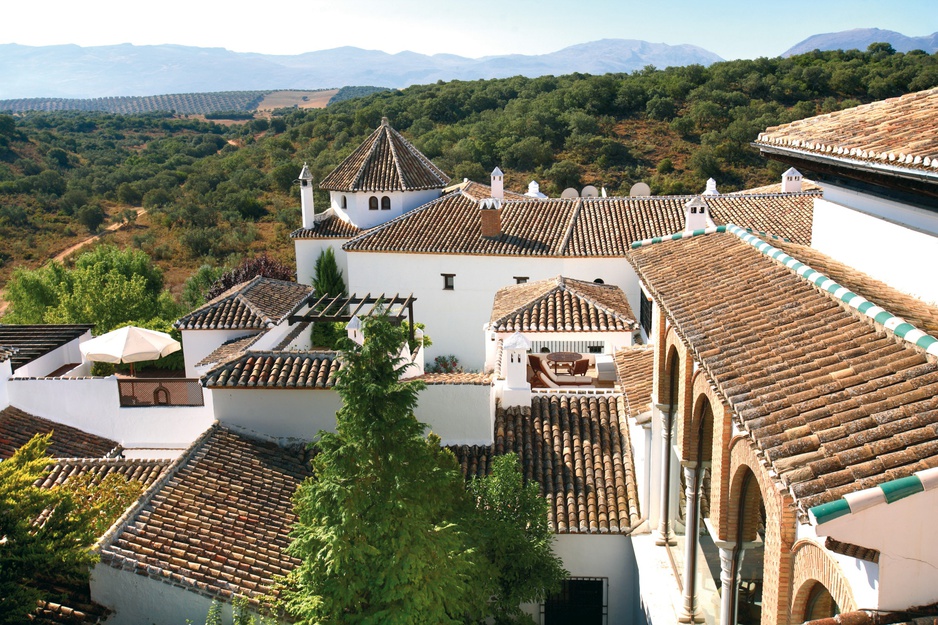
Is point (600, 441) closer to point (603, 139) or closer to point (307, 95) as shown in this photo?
point (603, 139)

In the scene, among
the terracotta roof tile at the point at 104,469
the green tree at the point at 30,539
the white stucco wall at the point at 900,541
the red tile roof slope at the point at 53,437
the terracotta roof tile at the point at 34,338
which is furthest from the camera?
the terracotta roof tile at the point at 34,338

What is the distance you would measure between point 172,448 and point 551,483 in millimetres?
6277

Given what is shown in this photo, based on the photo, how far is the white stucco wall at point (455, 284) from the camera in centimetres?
2366

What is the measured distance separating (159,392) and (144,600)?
18.6ft

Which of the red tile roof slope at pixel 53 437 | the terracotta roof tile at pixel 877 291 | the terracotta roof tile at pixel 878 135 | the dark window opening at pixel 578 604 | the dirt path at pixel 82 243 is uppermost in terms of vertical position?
the terracotta roof tile at pixel 878 135

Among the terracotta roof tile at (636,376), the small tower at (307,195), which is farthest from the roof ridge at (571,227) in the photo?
the terracotta roof tile at (636,376)

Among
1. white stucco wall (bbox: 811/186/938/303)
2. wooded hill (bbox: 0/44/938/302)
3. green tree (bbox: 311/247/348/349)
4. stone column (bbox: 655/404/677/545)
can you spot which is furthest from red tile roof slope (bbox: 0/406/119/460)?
wooded hill (bbox: 0/44/938/302)

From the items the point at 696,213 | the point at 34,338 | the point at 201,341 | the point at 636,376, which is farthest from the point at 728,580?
the point at 34,338

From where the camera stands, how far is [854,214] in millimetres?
7016

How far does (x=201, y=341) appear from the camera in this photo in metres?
15.8

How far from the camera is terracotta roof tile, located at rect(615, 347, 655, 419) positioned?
10.2 metres

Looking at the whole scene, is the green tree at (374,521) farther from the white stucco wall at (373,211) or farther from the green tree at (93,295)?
the white stucco wall at (373,211)

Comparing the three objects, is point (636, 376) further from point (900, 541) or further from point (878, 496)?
point (878, 496)

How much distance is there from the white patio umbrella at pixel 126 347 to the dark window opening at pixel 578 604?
948 centimetres
